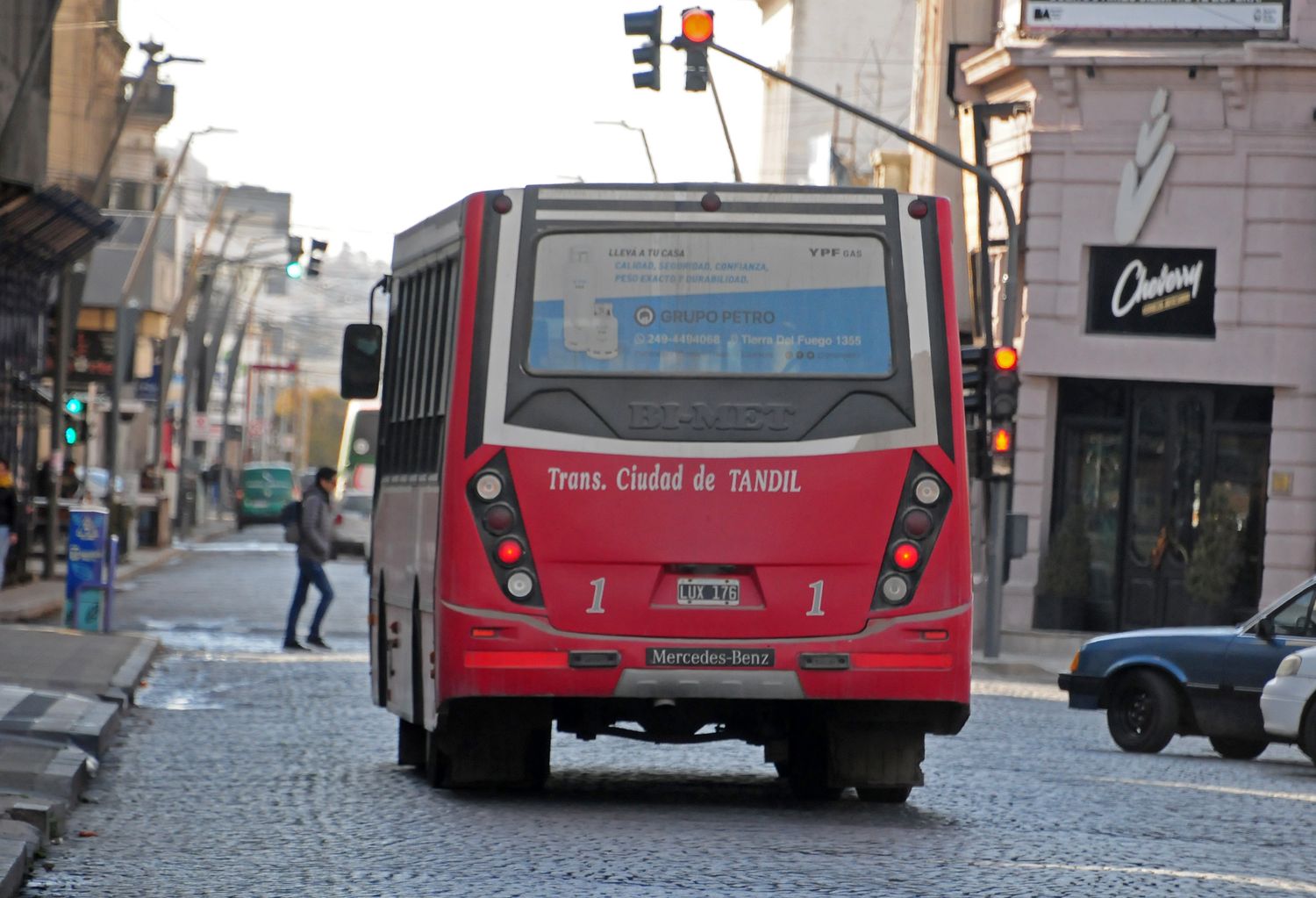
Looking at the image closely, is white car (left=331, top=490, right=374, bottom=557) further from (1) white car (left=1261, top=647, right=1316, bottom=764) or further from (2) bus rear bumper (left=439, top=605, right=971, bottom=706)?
(2) bus rear bumper (left=439, top=605, right=971, bottom=706)

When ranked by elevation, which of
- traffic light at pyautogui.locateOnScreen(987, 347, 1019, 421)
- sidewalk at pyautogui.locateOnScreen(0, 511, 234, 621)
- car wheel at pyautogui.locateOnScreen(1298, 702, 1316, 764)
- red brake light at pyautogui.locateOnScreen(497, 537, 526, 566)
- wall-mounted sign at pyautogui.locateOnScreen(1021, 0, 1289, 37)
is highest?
wall-mounted sign at pyautogui.locateOnScreen(1021, 0, 1289, 37)

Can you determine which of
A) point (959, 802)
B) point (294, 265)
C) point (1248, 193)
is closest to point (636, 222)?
point (959, 802)

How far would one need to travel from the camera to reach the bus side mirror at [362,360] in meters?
13.3

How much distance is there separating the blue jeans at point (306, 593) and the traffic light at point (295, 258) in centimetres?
1937

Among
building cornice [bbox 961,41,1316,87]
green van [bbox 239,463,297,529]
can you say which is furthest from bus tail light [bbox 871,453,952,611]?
green van [bbox 239,463,297,529]

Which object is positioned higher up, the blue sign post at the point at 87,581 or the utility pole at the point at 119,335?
the utility pole at the point at 119,335

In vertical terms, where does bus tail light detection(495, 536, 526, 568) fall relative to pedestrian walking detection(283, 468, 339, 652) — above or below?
above

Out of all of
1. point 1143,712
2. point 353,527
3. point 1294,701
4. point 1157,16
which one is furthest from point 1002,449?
point 353,527

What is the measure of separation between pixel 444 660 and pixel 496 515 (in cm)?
68

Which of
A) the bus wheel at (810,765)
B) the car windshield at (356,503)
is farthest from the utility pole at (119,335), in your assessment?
the bus wheel at (810,765)

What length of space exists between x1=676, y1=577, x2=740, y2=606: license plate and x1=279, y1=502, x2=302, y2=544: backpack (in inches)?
588

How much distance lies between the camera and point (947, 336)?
37.6ft

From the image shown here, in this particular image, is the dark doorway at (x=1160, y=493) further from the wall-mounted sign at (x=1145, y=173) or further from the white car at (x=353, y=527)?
the white car at (x=353, y=527)

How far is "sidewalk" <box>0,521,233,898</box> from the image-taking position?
33.3ft
